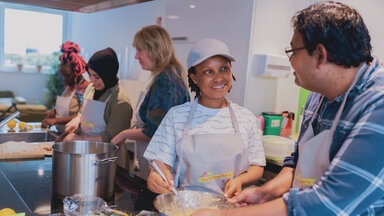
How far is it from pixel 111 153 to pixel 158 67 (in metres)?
Result: 0.94

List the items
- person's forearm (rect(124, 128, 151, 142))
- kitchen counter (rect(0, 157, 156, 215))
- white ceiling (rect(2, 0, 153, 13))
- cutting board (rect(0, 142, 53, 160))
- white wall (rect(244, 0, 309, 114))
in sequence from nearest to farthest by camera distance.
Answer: kitchen counter (rect(0, 157, 156, 215)), cutting board (rect(0, 142, 53, 160)), person's forearm (rect(124, 128, 151, 142)), white ceiling (rect(2, 0, 153, 13)), white wall (rect(244, 0, 309, 114))

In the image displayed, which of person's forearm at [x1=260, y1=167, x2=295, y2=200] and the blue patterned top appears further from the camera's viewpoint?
Result: the blue patterned top

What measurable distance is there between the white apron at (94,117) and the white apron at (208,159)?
108 centimetres

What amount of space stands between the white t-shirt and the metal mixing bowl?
0.27 m

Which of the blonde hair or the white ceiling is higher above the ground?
the white ceiling

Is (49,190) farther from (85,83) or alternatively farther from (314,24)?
(85,83)

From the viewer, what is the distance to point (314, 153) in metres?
1.07

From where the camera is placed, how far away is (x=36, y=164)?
6.03ft

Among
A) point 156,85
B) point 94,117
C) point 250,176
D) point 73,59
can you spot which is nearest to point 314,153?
point 250,176

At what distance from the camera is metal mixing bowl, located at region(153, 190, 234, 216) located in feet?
3.79

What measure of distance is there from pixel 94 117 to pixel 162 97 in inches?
24.5

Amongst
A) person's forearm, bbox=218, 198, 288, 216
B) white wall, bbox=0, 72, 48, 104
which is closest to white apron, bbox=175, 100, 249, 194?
person's forearm, bbox=218, 198, 288, 216

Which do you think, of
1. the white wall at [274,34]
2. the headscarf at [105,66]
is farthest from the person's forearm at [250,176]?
the white wall at [274,34]

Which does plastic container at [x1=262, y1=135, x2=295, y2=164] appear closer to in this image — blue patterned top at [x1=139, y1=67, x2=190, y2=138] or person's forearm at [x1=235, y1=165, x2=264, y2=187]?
blue patterned top at [x1=139, y1=67, x2=190, y2=138]
